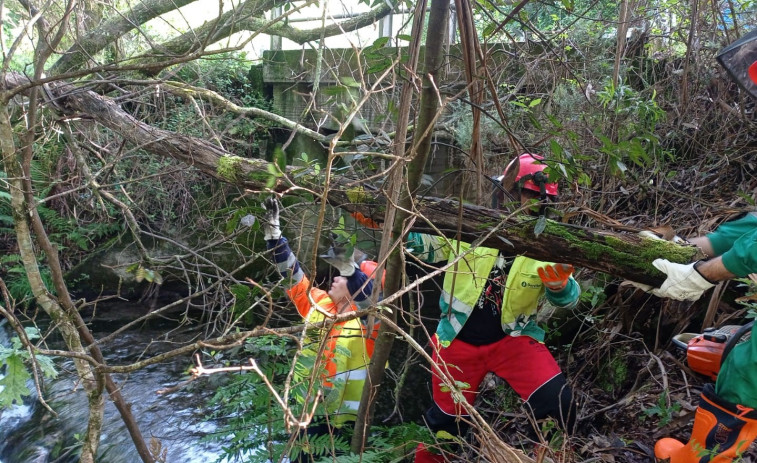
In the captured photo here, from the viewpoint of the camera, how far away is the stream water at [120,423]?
4270mm

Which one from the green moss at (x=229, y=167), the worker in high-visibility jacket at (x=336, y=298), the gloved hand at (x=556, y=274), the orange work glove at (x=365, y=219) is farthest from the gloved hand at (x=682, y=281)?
the green moss at (x=229, y=167)

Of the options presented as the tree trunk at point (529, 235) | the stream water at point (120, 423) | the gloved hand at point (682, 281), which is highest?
the tree trunk at point (529, 235)

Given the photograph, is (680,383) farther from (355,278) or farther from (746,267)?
(355,278)

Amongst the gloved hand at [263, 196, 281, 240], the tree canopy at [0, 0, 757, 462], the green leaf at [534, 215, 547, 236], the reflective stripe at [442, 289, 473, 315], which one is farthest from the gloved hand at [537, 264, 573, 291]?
the gloved hand at [263, 196, 281, 240]

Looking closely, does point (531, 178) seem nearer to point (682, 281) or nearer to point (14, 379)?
point (682, 281)

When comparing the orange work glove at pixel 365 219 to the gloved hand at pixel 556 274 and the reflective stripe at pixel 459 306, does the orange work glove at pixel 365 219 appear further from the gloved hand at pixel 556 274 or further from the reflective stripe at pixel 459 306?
the gloved hand at pixel 556 274

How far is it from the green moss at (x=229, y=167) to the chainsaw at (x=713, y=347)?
2.65m

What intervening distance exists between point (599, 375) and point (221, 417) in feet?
10.6

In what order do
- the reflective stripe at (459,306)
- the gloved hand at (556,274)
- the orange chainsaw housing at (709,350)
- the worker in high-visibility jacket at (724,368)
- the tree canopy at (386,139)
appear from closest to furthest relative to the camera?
the tree canopy at (386,139) < the worker in high-visibility jacket at (724,368) < the orange chainsaw housing at (709,350) < the gloved hand at (556,274) < the reflective stripe at (459,306)

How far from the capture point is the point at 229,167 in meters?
2.99

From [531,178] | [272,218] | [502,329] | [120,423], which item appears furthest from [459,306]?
[120,423]

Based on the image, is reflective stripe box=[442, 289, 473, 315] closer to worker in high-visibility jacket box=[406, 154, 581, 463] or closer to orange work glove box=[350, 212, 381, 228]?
worker in high-visibility jacket box=[406, 154, 581, 463]

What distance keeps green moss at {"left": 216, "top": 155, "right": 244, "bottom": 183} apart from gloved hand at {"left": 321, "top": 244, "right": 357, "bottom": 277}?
68 centimetres

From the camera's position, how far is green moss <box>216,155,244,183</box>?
297 cm
